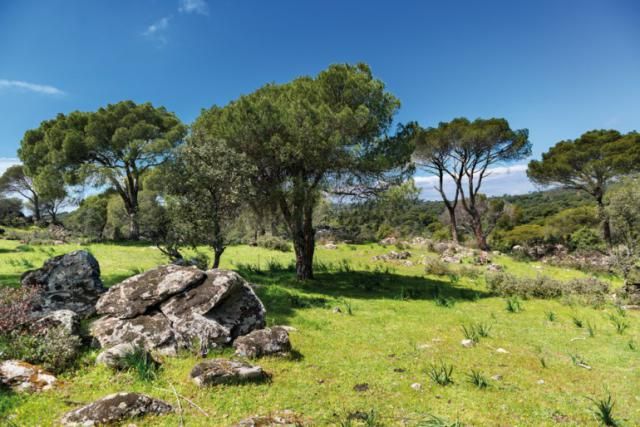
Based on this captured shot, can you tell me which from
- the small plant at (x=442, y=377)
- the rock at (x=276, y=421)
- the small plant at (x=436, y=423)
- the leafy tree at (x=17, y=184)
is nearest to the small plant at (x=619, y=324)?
the small plant at (x=442, y=377)

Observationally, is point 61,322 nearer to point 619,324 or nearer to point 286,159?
point 286,159

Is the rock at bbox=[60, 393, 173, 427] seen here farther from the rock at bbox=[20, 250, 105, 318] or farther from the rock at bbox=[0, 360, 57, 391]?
the rock at bbox=[20, 250, 105, 318]

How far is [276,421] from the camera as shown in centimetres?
408

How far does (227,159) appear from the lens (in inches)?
467

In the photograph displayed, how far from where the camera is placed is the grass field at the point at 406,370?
4488mm

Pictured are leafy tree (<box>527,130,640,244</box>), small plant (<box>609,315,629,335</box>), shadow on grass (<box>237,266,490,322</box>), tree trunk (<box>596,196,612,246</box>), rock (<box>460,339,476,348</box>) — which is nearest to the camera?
rock (<box>460,339,476,348</box>)

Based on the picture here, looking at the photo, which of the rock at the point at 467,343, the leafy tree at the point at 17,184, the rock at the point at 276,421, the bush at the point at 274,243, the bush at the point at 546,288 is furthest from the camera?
the leafy tree at the point at 17,184

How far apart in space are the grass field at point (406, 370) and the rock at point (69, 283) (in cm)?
254

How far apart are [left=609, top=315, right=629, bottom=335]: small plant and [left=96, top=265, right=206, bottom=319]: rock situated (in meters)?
10.6

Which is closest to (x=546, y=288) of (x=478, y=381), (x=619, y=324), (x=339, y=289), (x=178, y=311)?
(x=619, y=324)

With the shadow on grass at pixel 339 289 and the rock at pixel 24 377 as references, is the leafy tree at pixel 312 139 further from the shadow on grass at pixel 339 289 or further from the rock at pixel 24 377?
the rock at pixel 24 377

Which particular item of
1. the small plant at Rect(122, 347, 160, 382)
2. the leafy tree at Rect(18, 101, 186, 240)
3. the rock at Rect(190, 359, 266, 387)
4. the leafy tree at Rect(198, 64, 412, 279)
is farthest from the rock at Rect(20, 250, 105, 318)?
the leafy tree at Rect(18, 101, 186, 240)

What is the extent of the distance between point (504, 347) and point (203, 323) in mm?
6596

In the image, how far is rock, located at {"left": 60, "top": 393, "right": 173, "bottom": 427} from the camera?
3811 mm
